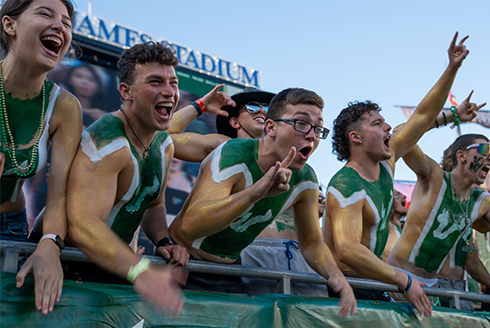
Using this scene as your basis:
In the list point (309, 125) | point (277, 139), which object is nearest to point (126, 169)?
point (277, 139)

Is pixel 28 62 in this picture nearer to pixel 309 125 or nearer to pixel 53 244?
pixel 53 244

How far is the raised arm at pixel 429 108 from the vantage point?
4.41 meters

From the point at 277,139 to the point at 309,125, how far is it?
231 mm

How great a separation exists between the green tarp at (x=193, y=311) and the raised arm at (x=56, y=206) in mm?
64

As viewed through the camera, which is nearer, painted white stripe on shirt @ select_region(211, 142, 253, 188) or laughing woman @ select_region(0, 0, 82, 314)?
laughing woman @ select_region(0, 0, 82, 314)

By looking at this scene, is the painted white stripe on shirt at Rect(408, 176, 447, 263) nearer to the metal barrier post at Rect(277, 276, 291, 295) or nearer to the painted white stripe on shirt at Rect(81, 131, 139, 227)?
the metal barrier post at Rect(277, 276, 291, 295)

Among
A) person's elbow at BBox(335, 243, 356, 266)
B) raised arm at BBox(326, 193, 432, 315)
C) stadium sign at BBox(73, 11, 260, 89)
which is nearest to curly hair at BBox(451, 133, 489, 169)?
raised arm at BBox(326, 193, 432, 315)

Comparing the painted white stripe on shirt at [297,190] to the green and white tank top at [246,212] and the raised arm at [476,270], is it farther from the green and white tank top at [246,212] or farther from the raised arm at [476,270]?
the raised arm at [476,270]

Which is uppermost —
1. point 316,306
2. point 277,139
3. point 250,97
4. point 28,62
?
point 250,97

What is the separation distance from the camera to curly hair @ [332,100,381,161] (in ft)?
14.2

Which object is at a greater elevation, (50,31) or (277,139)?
(50,31)

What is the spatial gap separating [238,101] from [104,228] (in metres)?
2.43

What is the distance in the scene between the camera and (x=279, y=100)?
338 cm

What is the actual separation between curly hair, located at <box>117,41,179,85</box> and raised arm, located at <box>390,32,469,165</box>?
7.85ft
